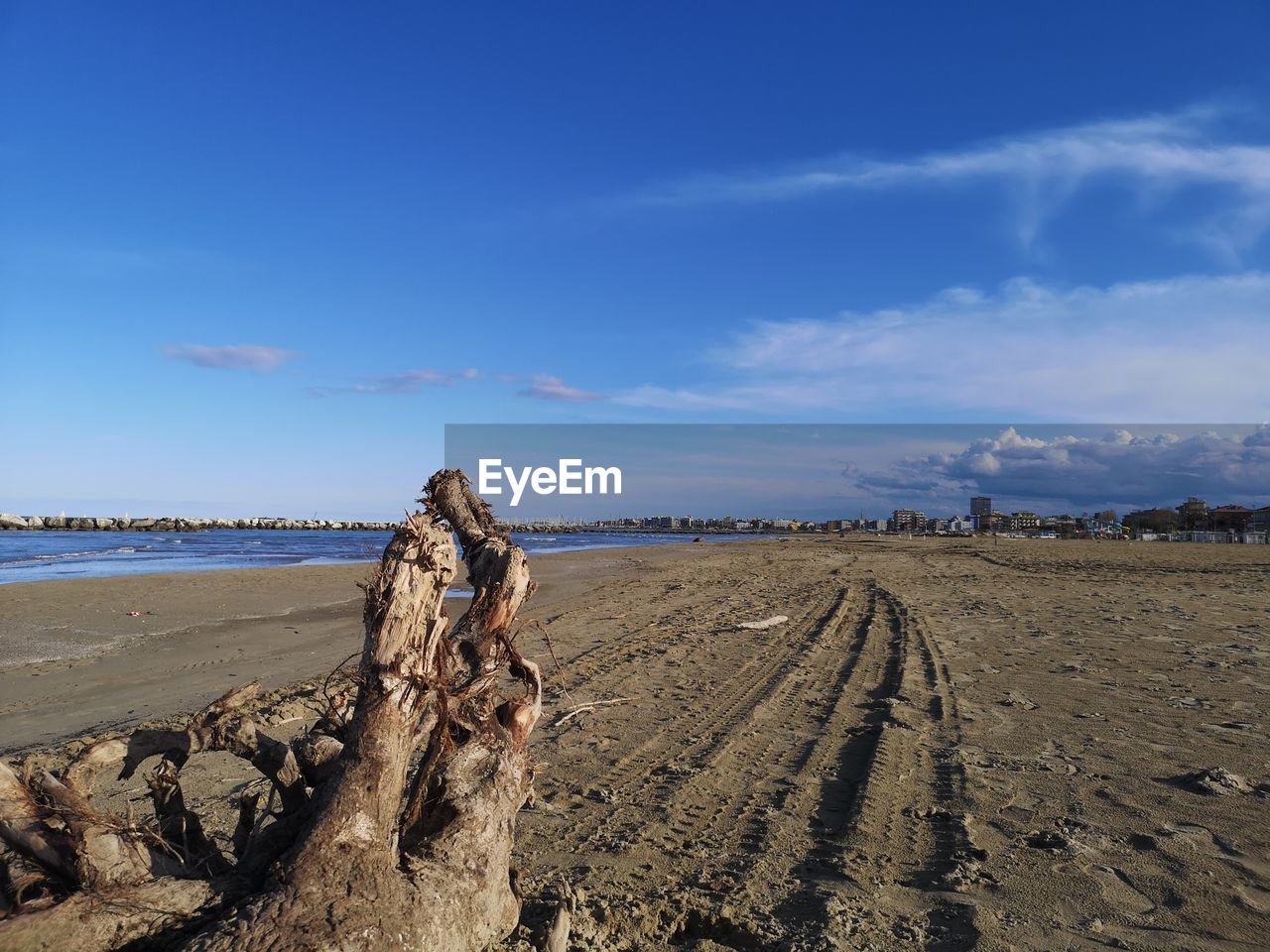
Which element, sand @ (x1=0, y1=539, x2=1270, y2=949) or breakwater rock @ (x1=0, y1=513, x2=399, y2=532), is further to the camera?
breakwater rock @ (x1=0, y1=513, x2=399, y2=532)

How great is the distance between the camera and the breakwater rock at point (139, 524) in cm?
6712

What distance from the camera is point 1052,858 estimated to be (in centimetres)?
413

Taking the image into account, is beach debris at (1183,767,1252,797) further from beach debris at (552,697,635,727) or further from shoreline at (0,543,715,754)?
shoreline at (0,543,715,754)

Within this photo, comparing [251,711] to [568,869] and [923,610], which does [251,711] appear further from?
[923,610]

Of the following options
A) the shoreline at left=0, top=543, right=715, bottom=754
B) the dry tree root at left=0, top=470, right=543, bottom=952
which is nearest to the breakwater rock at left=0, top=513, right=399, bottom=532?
the shoreline at left=0, top=543, right=715, bottom=754

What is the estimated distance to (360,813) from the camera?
9.75 ft

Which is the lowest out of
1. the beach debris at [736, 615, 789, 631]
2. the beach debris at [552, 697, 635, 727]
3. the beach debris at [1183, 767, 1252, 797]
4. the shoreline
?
the shoreline

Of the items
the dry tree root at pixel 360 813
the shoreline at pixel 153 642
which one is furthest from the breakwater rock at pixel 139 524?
the dry tree root at pixel 360 813

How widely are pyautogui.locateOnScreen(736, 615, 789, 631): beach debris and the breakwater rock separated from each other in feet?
215

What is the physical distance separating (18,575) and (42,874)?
24.0 m

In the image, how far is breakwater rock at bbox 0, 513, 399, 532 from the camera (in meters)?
67.1

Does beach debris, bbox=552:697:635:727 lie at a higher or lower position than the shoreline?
higher

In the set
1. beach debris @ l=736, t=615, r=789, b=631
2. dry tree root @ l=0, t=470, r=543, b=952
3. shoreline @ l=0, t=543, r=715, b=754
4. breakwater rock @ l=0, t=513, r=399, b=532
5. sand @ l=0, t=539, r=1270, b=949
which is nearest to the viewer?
dry tree root @ l=0, t=470, r=543, b=952

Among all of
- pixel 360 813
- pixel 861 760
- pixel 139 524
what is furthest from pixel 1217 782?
pixel 139 524
